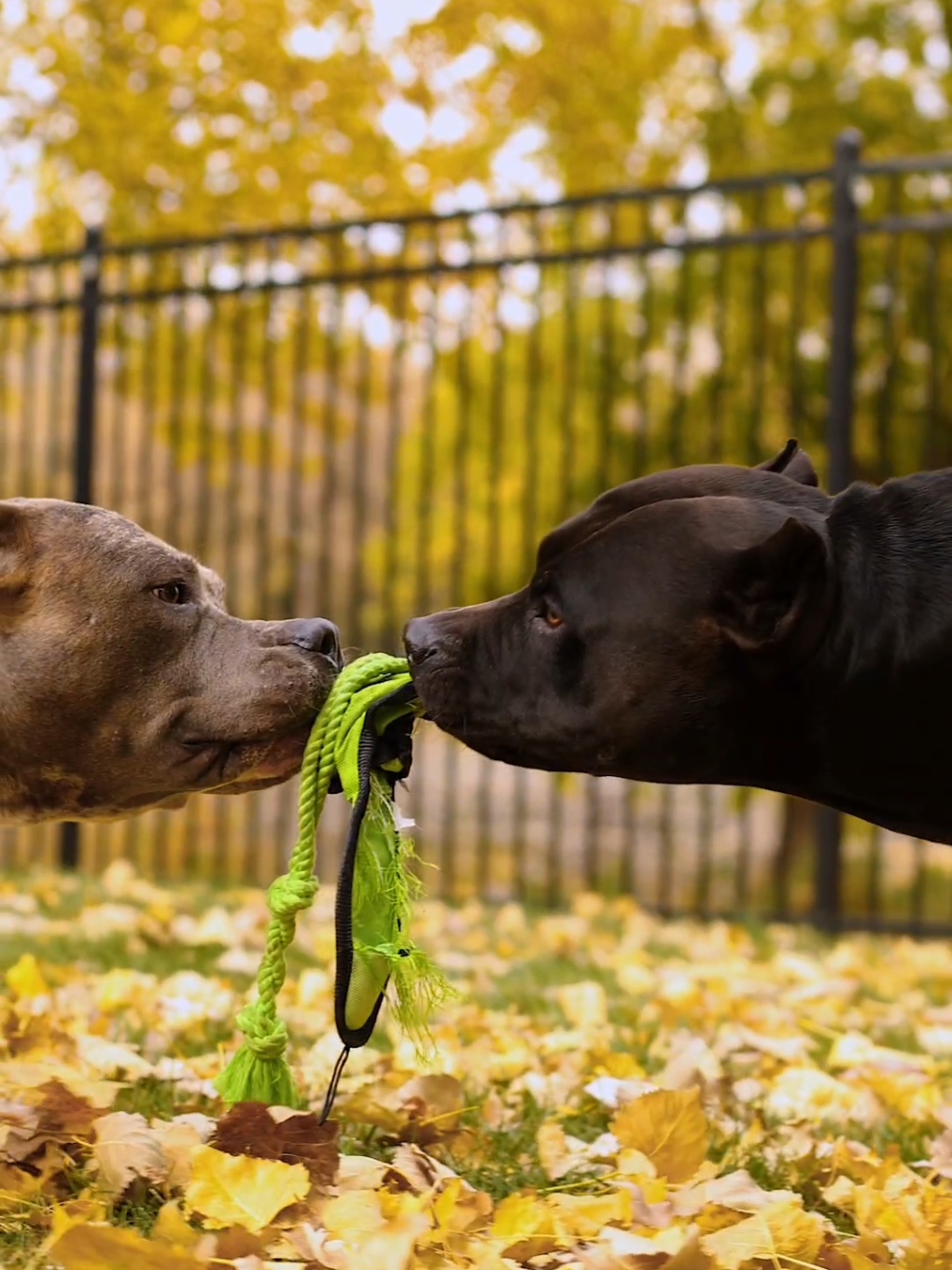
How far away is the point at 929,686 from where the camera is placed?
2.77 m

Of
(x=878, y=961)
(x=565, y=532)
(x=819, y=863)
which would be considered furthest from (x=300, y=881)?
(x=819, y=863)

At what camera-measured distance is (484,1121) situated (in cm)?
309

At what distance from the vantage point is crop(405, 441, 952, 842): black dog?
2.79m

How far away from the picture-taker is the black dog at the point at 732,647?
2789 mm

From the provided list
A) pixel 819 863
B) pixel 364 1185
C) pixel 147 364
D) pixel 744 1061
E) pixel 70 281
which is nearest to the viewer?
pixel 364 1185

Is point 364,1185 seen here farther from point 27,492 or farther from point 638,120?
point 638,120

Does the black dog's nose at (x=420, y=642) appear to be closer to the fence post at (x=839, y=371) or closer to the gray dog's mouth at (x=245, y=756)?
the gray dog's mouth at (x=245, y=756)

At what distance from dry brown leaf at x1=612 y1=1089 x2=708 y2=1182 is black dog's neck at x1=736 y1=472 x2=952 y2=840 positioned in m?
0.66

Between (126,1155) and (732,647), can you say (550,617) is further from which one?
(126,1155)

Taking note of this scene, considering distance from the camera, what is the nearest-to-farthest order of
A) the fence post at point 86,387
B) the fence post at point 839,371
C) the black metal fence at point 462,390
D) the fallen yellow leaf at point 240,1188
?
1. the fallen yellow leaf at point 240,1188
2. the fence post at point 839,371
3. the black metal fence at point 462,390
4. the fence post at point 86,387

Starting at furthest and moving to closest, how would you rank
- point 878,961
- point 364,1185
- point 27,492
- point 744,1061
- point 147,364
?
point 27,492, point 147,364, point 878,961, point 744,1061, point 364,1185

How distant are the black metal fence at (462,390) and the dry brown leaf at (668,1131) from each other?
192 inches

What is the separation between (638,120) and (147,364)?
359cm

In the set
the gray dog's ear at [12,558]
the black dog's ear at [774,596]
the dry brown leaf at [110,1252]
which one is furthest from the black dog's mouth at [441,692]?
the dry brown leaf at [110,1252]
